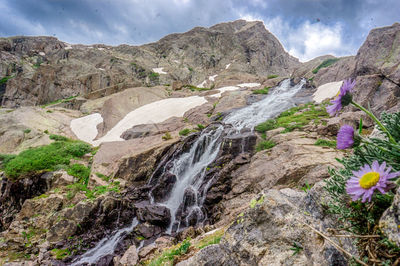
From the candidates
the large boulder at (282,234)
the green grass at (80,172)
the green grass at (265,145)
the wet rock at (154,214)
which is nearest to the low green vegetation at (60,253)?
the wet rock at (154,214)

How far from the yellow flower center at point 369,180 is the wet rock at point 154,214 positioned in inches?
344

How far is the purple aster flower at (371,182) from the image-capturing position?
1.15 meters

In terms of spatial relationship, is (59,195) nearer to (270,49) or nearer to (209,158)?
(209,158)

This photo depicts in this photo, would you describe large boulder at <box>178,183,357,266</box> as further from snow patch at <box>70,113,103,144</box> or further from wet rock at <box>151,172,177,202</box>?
snow patch at <box>70,113,103,144</box>

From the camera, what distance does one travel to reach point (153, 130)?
61.2 feet

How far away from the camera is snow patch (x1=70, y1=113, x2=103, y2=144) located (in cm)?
2064

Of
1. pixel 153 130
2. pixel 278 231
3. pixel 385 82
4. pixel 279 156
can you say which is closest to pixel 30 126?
pixel 153 130

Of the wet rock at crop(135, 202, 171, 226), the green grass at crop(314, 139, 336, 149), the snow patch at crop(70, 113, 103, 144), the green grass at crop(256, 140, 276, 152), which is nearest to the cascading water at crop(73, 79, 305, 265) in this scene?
the wet rock at crop(135, 202, 171, 226)

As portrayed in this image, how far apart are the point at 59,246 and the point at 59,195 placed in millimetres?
3153

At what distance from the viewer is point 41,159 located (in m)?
13.0

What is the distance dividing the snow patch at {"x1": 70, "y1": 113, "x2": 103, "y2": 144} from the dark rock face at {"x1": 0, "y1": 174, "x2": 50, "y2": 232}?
7.63m

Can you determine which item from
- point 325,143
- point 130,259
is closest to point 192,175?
point 130,259

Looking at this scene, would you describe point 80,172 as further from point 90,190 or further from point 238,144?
point 238,144

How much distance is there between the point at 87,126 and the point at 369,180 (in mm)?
25594
